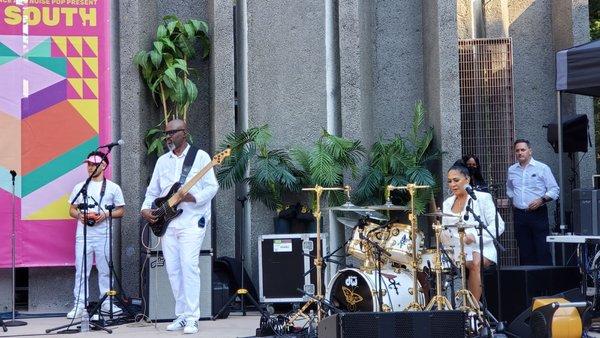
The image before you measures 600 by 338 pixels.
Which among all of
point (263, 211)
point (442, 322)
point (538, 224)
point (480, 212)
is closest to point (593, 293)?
point (480, 212)

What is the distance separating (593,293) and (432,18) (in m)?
5.59

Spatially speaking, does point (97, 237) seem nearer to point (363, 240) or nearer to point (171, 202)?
point (171, 202)

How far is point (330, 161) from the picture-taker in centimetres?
1305

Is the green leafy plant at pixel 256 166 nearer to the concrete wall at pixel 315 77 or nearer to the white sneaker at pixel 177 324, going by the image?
the concrete wall at pixel 315 77

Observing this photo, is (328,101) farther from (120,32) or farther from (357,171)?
(120,32)

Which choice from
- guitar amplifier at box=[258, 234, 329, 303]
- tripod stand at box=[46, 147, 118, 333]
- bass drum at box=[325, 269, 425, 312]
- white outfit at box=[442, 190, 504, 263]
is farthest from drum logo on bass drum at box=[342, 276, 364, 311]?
tripod stand at box=[46, 147, 118, 333]

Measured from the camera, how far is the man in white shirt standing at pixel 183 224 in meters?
11.3

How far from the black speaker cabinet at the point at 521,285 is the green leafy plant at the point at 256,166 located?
3.44 metres

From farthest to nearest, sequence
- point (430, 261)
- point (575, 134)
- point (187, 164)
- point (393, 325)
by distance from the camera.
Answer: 1. point (575, 134)
2. point (187, 164)
3. point (430, 261)
4. point (393, 325)

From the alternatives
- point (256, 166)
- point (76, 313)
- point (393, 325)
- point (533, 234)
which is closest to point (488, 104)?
point (533, 234)

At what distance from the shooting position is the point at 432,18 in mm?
14141

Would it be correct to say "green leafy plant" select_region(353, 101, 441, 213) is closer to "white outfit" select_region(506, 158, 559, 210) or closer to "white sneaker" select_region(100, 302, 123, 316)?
"white outfit" select_region(506, 158, 559, 210)

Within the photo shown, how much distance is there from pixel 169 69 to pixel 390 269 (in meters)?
4.63

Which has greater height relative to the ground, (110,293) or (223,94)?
(223,94)
